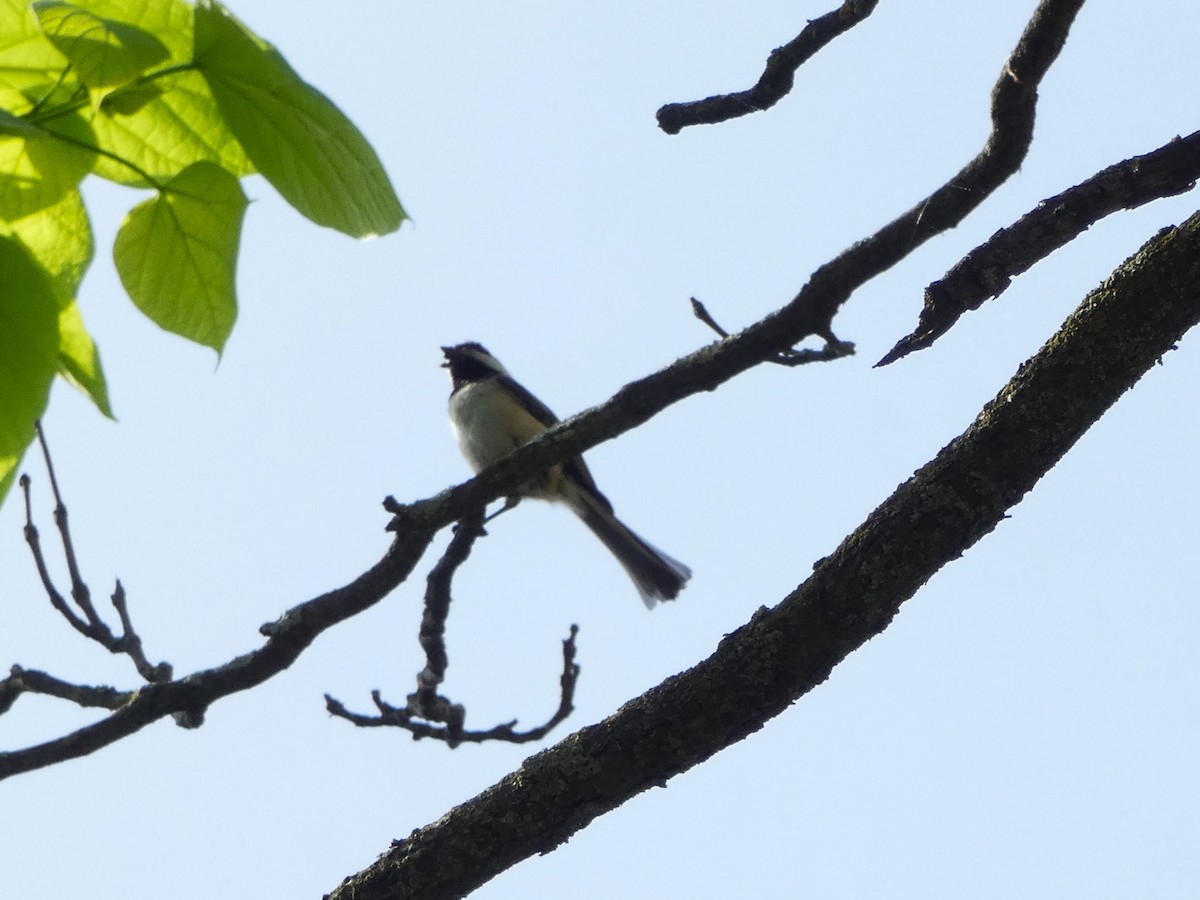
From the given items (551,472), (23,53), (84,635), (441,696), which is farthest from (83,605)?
(551,472)

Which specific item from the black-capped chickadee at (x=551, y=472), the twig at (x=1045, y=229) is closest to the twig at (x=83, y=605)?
the twig at (x=1045, y=229)

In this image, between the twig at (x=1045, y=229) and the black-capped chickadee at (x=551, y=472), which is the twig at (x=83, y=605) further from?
the black-capped chickadee at (x=551, y=472)

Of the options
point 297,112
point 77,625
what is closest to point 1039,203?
point 297,112

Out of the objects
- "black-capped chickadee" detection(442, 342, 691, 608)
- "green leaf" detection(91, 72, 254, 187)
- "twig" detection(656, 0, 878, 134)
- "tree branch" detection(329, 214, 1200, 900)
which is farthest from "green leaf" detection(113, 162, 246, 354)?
"black-capped chickadee" detection(442, 342, 691, 608)

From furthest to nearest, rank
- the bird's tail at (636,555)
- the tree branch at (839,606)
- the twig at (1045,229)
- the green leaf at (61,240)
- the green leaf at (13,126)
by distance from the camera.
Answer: the bird's tail at (636,555), the tree branch at (839,606), the twig at (1045,229), the green leaf at (61,240), the green leaf at (13,126)

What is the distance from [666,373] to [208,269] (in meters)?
1.66

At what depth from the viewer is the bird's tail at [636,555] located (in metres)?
6.91

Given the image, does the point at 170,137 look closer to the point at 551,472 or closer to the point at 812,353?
the point at 812,353

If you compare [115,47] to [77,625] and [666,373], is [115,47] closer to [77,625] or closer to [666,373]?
[666,373]

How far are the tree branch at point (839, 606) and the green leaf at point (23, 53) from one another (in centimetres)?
149

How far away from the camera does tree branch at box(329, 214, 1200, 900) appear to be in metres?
2.07

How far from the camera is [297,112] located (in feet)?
3.38

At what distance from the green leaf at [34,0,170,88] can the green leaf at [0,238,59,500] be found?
19 centimetres

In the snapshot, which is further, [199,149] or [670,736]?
[670,736]
